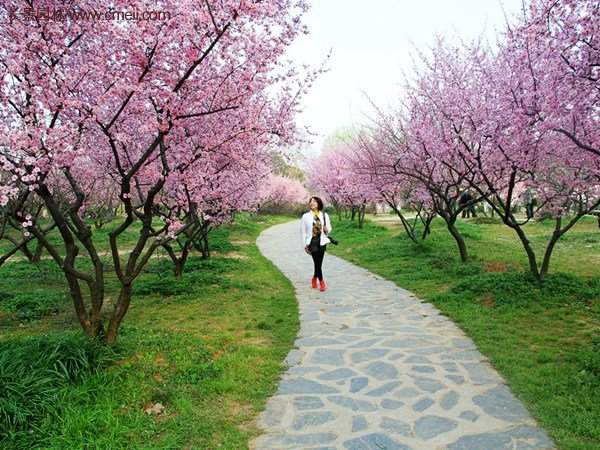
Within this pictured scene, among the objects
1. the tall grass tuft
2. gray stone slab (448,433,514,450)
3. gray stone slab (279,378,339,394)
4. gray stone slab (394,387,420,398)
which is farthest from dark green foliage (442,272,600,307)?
the tall grass tuft

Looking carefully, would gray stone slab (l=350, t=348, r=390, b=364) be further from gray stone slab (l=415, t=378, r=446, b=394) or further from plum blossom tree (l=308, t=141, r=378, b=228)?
plum blossom tree (l=308, t=141, r=378, b=228)

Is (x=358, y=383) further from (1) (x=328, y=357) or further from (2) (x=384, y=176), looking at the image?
(2) (x=384, y=176)

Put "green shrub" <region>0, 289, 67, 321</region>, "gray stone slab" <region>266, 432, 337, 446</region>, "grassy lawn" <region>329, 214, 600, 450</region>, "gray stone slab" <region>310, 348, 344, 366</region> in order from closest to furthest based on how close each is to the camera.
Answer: "gray stone slab" <region>266, 432, 337, 446</region>, "grassy lawn" <region>329, 214, 600, 450</region>, "gray stone slab" <region>310, 348, 344, 366</region>, "green shrub" <region>0, 289, 67, 321</region>

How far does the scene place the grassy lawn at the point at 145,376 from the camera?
387cm

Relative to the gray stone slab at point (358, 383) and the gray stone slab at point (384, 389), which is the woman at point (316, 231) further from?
the gray stone slab at point (384, 389)

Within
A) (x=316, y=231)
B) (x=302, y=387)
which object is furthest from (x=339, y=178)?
(x=302, y=387)

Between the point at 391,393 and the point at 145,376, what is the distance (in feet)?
8.56

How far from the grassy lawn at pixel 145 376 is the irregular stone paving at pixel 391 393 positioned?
329 mm

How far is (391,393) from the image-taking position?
467 cm

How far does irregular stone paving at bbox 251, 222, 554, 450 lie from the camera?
377 centimetres

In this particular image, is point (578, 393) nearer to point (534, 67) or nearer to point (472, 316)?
point (472, 316)

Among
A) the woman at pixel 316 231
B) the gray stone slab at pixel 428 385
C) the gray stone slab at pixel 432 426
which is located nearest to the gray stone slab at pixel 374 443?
the gray stone slab at pixel 432 426

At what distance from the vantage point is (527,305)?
25.8 ft

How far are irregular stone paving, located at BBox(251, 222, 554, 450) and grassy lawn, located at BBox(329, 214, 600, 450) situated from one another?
234 millimetres
